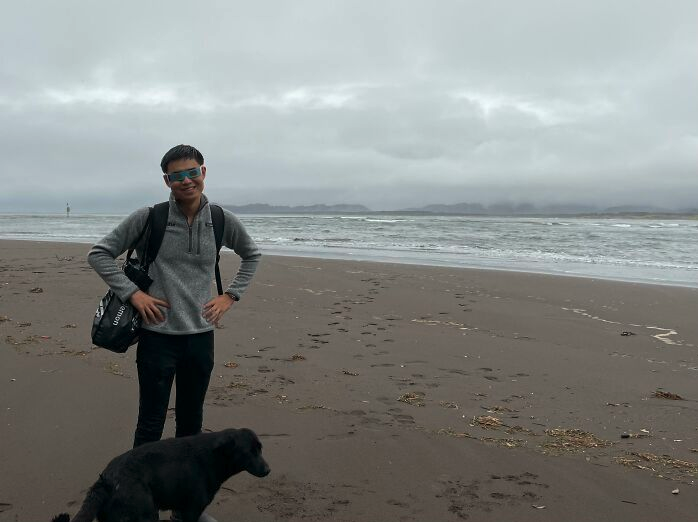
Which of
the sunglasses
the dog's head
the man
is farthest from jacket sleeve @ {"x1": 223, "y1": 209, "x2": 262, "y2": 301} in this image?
the dog's head

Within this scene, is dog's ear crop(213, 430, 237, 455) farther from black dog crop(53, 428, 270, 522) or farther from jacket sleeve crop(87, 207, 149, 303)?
jacket sleeve crop(87, 207, 149, 303)

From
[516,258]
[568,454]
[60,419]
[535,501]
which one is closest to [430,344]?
[568,454]

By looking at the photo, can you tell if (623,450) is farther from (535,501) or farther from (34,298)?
(34,298)

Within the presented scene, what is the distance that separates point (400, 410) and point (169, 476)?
2.63 metres

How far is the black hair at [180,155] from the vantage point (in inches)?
113

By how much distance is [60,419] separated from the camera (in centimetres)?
437

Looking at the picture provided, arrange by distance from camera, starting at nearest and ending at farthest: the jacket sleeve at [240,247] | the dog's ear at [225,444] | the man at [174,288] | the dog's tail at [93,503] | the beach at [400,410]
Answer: the dog's tail at [93,503] → the dog's ear at [225,444] → the man at [174,288] → the jacket sleeve at [240,247] → the beach at [400,410]

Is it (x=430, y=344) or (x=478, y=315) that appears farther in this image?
(x=478, y=315)

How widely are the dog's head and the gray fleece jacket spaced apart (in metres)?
0.59

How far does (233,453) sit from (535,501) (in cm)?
193

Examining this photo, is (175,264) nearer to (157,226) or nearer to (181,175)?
(157,226)

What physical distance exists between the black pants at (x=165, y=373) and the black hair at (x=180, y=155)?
0.90 meters

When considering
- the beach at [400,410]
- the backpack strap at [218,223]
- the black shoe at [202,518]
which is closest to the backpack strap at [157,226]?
the backpack strap at [218,223]

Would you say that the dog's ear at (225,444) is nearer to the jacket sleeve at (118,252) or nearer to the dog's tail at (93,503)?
the dog's tail at (93,503)
